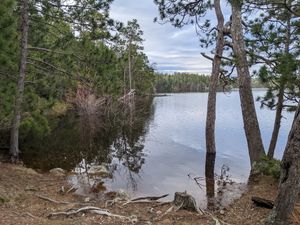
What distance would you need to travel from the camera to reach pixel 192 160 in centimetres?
1270

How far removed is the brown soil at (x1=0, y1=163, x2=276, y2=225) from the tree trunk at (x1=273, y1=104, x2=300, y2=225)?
3.11 feet

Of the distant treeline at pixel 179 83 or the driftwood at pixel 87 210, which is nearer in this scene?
the driftwood at pixel 87 210

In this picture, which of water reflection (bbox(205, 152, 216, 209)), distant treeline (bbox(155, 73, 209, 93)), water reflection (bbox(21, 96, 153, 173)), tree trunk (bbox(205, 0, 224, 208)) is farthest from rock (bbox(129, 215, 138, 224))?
distant treeline (bbox(155, 73, 209, 93))

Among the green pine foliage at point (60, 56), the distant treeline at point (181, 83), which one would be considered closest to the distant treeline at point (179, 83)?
the distant treeline at point (181, 83)

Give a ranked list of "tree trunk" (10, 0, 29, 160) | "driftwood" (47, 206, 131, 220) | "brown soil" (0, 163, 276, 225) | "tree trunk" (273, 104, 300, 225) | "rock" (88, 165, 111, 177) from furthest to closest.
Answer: "rock" (88, 165, 111, 177)
"tree trunk" (10, 0, 29, 160)
"driftwood" (47, 206, 131, 220)
"brown soil" (0, 163, 276, 225)
"tree trunk" (273, 104, 300, 225)

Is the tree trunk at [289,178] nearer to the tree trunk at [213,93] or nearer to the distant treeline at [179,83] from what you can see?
the tree trunk at [213,93]

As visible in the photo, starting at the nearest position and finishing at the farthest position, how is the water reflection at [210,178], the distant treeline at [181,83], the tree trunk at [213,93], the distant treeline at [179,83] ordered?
1. the water reflection at [210,178]
2. the tree trunk at [213,93]
3. the distant treeline at [179,83]
4. the distant treeline at [181,83]

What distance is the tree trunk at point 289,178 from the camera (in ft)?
13.0

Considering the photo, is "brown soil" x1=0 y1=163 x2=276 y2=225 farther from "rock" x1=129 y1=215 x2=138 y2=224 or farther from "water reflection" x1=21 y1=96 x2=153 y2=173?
"water reflection" x1=21 y1=96 x2=153 y2=173

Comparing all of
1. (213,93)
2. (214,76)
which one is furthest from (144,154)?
(214,76)

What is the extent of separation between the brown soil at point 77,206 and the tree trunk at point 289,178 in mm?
948

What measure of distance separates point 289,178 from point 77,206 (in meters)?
3.63

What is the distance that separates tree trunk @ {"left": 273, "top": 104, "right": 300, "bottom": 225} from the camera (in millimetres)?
3955

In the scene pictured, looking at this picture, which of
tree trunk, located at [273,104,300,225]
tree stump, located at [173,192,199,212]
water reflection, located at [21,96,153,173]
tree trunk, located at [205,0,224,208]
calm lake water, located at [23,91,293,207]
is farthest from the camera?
Result: water reflection, located at [21,96,153,173]
